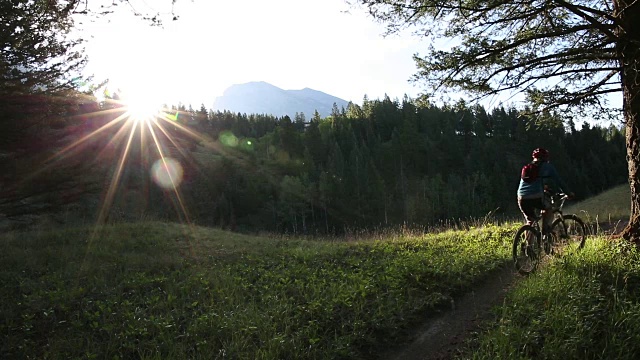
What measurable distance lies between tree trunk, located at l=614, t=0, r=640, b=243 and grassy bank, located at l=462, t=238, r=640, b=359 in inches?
46.7

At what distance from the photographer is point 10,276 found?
23.8 feet

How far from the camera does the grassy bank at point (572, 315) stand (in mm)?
3811

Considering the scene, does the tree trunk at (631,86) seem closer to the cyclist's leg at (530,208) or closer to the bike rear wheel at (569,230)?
the bike rear wheel at (569,230)

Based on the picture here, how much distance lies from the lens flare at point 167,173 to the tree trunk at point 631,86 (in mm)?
75225

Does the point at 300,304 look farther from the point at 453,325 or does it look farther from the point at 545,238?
the point at 545,238

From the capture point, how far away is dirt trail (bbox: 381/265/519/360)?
14.3 ft

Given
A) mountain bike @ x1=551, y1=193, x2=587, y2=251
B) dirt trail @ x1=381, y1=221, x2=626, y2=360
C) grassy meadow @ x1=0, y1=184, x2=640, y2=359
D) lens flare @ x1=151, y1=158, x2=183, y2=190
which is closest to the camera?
grassy meadow @ x1=0, y1=184, x2=640, y2=359

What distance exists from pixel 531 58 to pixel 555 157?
299 feet

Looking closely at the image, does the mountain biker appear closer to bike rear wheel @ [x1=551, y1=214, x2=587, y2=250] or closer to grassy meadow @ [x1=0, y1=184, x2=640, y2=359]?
bike rear wheel @ [x1=551, y1=214, x2=587, y2=250]

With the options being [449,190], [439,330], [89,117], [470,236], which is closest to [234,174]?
[449,190]

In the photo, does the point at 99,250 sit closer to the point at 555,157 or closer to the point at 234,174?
the point at 234,174

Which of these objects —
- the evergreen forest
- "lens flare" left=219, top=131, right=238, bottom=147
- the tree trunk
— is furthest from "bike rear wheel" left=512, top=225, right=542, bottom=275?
"lens flare" left=219, top=131, right=238, bottom=147

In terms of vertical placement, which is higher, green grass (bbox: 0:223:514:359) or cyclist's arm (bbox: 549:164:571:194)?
cyclist's arm (bbox: 549:164:571:194)

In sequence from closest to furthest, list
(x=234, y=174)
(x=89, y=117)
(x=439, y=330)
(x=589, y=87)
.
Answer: (x=439, y=330) → (x=589, y=87) → (x=89, y=117) → (x=234, y=174)
